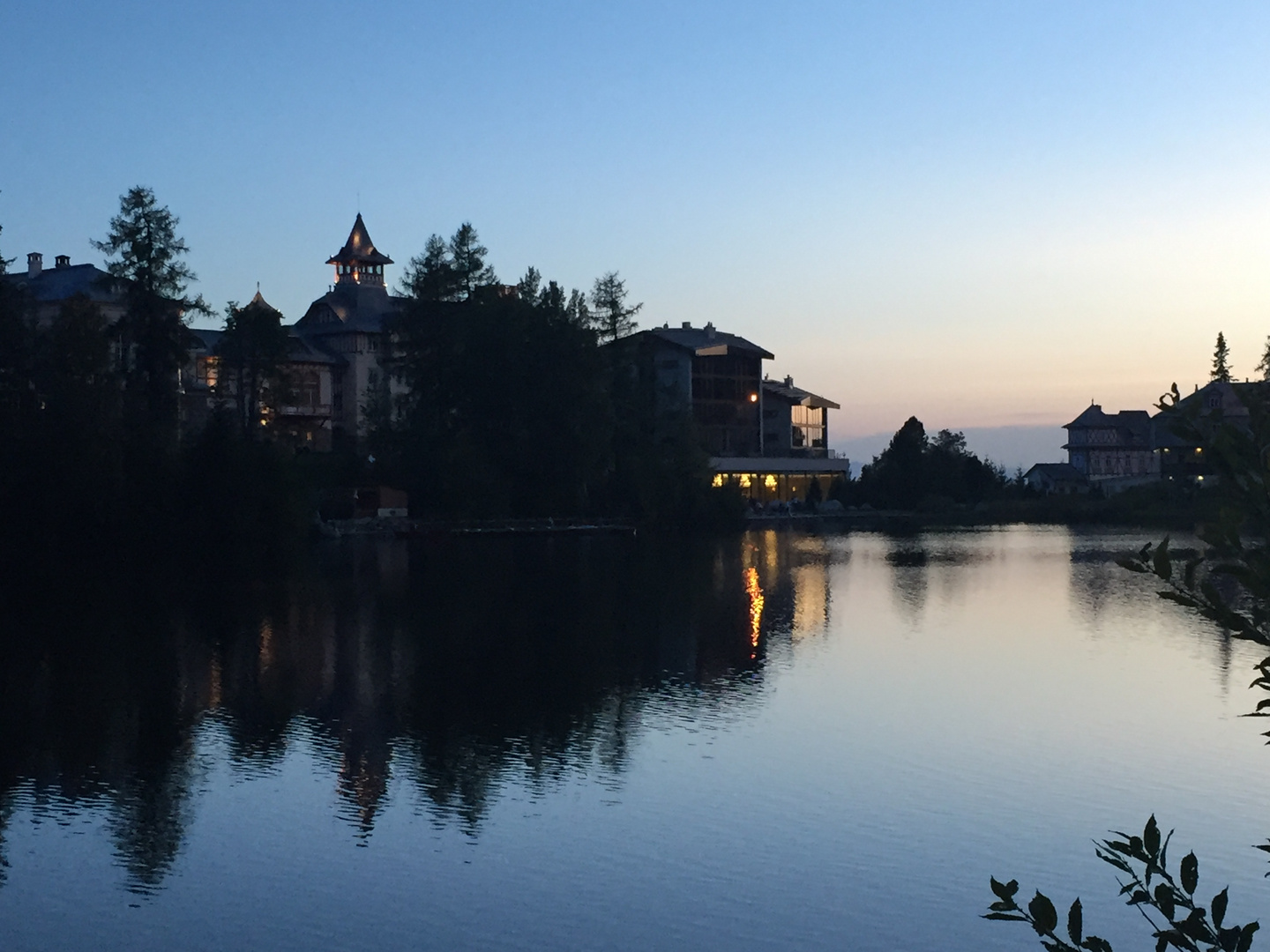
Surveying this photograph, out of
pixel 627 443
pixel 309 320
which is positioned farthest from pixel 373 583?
pixel 309 320

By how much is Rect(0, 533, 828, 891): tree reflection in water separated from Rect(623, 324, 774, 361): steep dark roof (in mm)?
60774

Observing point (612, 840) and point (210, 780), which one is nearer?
point (612, 840)

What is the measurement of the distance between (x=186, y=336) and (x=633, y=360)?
3215 centimetres

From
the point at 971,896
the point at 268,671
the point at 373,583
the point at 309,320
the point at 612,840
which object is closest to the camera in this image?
the point at 971,896

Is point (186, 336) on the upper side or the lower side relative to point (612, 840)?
upper

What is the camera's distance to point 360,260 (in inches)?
5487

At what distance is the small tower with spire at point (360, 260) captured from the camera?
459 feet

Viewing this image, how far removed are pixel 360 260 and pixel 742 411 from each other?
46022mm

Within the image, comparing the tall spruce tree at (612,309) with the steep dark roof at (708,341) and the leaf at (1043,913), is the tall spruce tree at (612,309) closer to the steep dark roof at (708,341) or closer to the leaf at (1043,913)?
the steep dark roof at (708,341)

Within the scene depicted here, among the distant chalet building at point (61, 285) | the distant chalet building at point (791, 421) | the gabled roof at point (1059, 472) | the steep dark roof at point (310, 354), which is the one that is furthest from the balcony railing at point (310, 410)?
the gabled roof at point (1059, 472)

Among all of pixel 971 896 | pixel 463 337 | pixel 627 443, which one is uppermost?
pixel 463 337

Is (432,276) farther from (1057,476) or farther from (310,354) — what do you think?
(1057,476)

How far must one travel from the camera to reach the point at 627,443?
86125mm

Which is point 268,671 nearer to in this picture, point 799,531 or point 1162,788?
point 1162,788
